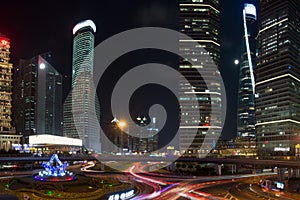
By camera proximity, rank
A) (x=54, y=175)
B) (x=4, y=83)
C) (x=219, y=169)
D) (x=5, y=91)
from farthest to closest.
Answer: (x=5, y=91)
(x=4, y=83)
(x=219, y=169)
(x=54, y=175)

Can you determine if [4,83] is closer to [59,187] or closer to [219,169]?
[219,169]

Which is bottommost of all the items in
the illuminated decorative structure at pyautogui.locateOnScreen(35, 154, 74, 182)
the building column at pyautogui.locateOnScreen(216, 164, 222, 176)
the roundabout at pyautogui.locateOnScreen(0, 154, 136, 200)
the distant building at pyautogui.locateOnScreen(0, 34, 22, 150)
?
the building column at pyautogui.locateOnScreen(216, 164, 222, 176)

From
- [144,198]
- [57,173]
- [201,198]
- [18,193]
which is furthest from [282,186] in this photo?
[18,193]

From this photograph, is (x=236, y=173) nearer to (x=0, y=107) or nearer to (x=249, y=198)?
(x=249, y=198)

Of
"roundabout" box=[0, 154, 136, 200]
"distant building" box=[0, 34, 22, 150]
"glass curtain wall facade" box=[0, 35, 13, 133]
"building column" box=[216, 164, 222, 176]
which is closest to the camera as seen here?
"roundabout" box=[0, 154, 136, 200]

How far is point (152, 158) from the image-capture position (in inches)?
4732

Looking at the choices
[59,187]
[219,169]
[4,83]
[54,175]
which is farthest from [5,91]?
[59,187]

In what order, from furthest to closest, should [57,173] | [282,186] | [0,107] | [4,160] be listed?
[0,107] < [4,160] < [282,186] < [57,173]

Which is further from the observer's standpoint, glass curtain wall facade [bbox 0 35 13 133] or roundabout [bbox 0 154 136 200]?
glass curtain wall facade [bbox 0 35 13 133]

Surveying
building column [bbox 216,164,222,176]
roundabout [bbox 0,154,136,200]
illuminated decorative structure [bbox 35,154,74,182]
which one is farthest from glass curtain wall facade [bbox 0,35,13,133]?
building column [bbox 216,164,222,176]

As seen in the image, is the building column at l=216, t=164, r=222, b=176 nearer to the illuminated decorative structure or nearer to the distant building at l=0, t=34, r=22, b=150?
the illuminated decorative structure

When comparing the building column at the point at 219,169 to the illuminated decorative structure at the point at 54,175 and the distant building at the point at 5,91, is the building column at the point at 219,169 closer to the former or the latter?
the illuminated decorative structure at the point at 54,175

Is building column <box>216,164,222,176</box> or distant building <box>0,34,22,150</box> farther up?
distant building <box>0,34,22,150</box>

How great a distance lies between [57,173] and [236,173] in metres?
75.0
